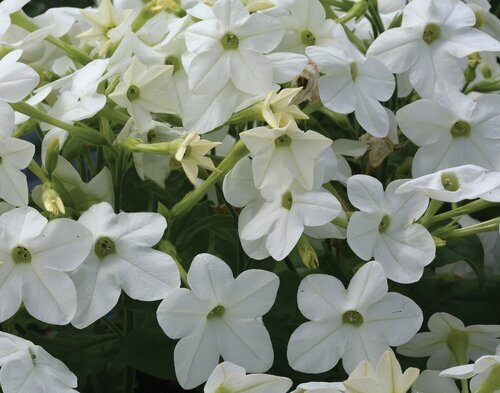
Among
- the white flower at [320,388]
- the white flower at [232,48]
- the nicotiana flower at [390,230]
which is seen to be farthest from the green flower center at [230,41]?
the white flower at [320,388]

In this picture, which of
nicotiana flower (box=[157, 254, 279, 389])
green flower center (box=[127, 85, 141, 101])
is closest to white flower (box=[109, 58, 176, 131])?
green flower center (box=[127, 85, 141, 101])

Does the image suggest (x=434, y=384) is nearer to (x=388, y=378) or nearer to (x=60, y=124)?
(x=388, y=378)

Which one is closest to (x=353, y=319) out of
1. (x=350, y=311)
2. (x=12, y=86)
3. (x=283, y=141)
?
(x=350, y=311)

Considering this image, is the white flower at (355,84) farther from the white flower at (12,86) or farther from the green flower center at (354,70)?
the white flower at (12,86)

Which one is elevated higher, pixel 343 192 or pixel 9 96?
pixel 9 96

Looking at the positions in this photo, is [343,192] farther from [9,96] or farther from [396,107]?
[9,96]

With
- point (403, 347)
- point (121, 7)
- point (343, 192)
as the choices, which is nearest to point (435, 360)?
point (403, 347)
